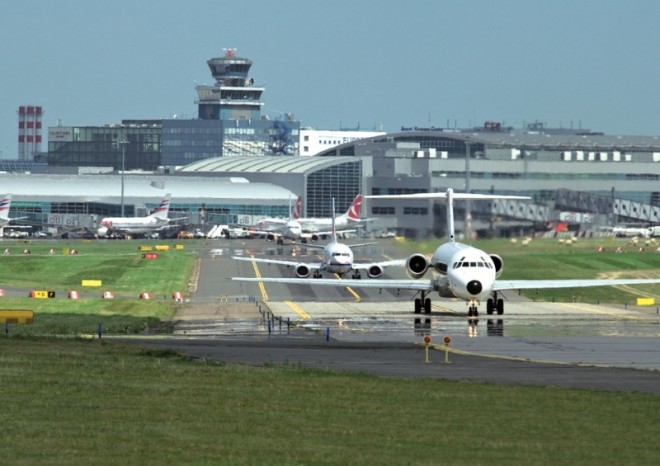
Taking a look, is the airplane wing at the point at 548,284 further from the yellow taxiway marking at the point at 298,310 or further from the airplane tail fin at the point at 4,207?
the airplane tail fin at the point at 4,207

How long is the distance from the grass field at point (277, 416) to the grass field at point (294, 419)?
39 mm

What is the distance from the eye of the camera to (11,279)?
10894 centimetres

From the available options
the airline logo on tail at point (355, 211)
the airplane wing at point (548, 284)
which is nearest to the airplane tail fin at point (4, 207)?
the airline logo on tail at point (355, 211)

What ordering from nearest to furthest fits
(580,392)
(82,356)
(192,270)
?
(580,392) < (82,356) < (192,270)

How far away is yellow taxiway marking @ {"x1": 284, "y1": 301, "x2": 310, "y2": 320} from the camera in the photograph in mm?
71125

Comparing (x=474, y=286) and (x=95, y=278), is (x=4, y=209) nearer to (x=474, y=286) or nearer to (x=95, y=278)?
(x=95, y=278)

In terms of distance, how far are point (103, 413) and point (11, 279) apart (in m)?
78.8

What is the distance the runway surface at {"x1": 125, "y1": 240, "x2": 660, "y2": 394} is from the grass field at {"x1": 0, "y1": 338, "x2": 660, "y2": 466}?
4081 mm

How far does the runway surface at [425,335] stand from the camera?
144 feet

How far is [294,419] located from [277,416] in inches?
22.7

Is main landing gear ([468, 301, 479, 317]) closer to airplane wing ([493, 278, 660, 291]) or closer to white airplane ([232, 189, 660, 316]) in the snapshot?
white airplane ([232, 189, 660, 316])

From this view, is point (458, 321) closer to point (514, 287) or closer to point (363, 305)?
point (514, 287)

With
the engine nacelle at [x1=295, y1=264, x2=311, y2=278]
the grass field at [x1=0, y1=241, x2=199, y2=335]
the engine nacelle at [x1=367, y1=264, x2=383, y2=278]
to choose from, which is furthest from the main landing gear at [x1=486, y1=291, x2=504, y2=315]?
the engine nacelle at [x1=295, y1=264, x2=311, y2=278]

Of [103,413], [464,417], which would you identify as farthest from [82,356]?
[464,417]
